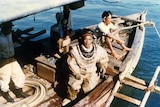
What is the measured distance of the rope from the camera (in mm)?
6734

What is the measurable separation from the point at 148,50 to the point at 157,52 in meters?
0.61

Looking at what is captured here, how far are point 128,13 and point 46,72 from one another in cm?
1738

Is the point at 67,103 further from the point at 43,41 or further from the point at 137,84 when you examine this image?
the point at 43,41

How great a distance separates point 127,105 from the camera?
10.7 m

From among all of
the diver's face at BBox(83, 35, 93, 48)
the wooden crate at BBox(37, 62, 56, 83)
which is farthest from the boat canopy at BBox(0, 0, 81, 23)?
the wooden crate at BBox(37, 62, 56, 83)

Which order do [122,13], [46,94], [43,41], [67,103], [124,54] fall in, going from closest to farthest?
1. [67,103]
2. [46,94]
3. [124,54]
4. [43,41]
5. [122,13]

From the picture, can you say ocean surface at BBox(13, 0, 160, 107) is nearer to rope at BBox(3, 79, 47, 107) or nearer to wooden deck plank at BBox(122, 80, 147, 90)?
rope at BBox(3, 79, 47, 107)

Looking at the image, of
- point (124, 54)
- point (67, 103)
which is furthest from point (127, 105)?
point (67, 103)

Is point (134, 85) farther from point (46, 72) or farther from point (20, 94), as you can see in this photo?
point (20, 94)

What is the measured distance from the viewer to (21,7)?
5473mm

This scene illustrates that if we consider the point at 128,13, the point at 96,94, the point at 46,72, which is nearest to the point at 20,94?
the point at 46,72

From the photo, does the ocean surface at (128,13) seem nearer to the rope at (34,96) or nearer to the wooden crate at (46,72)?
the wooden crate at (46,72)

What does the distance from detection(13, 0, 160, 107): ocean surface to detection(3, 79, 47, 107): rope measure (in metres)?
2.46

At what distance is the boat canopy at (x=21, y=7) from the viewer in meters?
4.97
